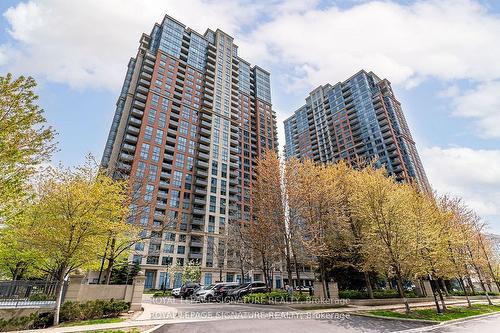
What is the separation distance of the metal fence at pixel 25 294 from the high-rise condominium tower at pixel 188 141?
1255 inches

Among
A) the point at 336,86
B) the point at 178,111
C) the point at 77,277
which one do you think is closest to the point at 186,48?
the point at 178,111

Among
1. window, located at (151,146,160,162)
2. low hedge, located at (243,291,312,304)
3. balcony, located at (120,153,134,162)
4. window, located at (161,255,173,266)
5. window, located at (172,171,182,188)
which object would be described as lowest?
low hedge, located at (243,291,312,304)

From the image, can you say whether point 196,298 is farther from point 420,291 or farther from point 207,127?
point 207,127

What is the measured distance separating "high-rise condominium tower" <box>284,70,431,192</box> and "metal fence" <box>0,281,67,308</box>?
67.7 meters

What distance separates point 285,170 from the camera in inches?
1041

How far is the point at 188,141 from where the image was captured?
236 ft

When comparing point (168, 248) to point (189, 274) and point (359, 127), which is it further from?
point (359, 127)

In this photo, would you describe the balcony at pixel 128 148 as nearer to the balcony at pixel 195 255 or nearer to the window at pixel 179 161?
the window at pixel 179 161

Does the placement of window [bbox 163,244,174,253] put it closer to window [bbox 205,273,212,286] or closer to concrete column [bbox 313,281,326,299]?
window [bbox 205,273,212,286]

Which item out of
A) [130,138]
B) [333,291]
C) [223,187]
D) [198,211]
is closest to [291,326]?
[333,291]

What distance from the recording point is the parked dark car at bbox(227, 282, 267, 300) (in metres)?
27.7

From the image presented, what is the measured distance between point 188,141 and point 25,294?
191ft

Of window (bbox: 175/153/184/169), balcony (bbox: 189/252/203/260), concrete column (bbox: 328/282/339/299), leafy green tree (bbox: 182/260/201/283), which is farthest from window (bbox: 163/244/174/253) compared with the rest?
concrete column (bbox: 328/282/339/299)

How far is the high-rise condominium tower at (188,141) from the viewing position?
59.0 metres
